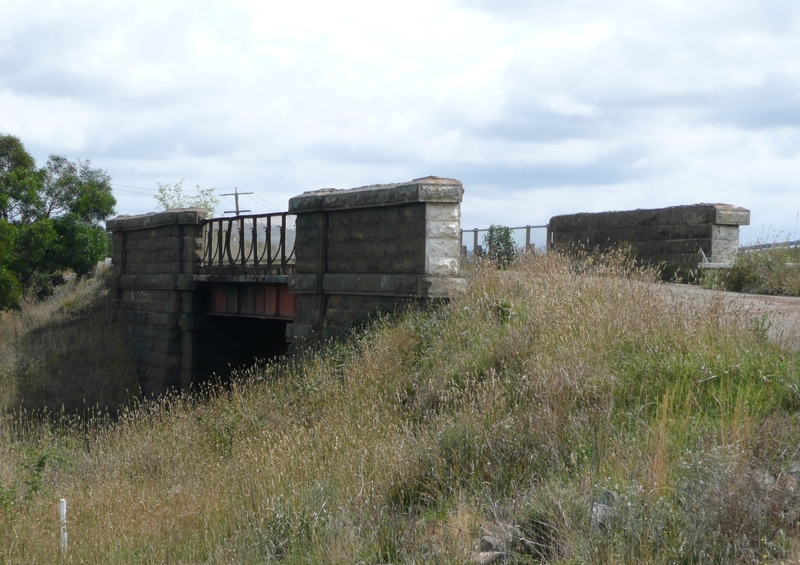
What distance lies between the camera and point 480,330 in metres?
10.3

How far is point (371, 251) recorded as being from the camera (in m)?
13.5

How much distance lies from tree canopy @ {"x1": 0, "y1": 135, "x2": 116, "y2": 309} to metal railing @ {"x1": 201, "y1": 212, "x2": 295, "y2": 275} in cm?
775

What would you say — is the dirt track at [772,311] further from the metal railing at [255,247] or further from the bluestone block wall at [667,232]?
the metal railing at [255,247]

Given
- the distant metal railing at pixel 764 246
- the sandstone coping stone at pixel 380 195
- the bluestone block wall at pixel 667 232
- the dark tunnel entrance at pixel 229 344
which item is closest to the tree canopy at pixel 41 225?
the dark tunnel entrance at pixel 229 344

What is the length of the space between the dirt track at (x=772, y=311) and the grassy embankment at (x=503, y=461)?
0.26 meters

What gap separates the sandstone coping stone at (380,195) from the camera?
1220 cm

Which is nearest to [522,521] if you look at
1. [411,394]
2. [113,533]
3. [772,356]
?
[772,356]

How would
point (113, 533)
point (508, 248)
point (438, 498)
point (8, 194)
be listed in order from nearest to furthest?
1. point (438, 498)
2. point (113, 533)
3. point (508, 248)
4. point (8, 194)

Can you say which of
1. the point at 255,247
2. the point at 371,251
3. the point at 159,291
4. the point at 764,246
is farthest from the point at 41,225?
the point at 764,246

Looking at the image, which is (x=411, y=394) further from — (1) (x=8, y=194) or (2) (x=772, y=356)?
(1) (x=8, y=194)

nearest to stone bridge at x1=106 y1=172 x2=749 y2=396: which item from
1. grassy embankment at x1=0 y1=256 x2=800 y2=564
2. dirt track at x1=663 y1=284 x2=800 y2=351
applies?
grassy embankment at x1=0 y1=256 x2=800 y2=564

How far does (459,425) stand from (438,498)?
973 mm

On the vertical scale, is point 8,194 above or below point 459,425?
above

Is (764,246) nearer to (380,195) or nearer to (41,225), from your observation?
(380,195)
